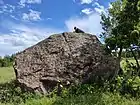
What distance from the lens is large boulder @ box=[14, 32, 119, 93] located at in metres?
17.3

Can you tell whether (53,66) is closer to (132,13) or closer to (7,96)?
(7,96)

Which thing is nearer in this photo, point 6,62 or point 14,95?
point 14,95

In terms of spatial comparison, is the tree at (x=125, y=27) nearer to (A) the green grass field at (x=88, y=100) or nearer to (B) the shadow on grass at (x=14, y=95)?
(A) the green grass field at (x=88, y=100)

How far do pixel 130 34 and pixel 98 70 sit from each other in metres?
2.65

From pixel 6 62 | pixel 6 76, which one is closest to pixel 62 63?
pixel 6 76

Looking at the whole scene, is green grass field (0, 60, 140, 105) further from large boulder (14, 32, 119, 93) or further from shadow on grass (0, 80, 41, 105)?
large boulder (14, 32, 119, 93)

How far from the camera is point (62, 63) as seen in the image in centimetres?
1778

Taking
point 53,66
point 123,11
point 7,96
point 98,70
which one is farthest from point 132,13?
point 7,96

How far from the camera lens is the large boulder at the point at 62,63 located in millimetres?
17344

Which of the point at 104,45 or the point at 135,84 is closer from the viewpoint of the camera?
the point at 135,84

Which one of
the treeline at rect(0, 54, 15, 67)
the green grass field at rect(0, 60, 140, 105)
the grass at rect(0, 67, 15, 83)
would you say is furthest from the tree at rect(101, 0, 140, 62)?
the treeline at rect(0, 54, 15, 67)

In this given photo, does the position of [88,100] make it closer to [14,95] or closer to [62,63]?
[62,63]

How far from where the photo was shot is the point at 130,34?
17.3 m

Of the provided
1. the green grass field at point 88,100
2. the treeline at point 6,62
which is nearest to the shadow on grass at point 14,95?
the green grass field at point 88,100
